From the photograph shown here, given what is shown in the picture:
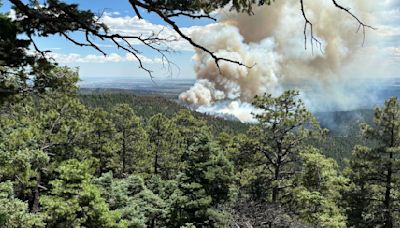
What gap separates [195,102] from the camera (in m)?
75.8

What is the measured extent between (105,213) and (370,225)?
11.8 m

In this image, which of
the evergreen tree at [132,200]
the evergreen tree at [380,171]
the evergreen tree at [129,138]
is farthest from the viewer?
the evergreen tree at [129,138]

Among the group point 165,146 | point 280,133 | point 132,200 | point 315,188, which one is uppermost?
point 280,133

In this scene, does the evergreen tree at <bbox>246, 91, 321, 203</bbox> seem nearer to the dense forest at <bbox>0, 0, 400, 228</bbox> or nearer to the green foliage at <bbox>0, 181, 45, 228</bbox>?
the dense forest at <bbox>0, 0, 400, 228</bbox>

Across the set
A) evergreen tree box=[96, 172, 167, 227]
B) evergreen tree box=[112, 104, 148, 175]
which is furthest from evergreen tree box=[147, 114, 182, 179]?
evergreen tree box=[96, 172, 167, 227]

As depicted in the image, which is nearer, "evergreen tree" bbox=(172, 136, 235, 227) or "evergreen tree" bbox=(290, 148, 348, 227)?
"evergreen tree" bbox=(290, 148, 348, 227)

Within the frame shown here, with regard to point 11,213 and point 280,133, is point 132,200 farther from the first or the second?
point 11,213

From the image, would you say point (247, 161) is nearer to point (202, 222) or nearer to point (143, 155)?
point (202, 222)

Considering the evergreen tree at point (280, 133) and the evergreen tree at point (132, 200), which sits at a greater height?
the evergreen tree at point (280, 133)

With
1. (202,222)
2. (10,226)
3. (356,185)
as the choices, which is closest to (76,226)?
(10,226)

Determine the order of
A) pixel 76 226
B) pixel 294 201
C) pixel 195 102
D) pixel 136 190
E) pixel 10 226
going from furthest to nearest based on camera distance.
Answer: pixel 195 102 → pixel 136 190 → pixel 294 201 → pixel 76 226 → pixel 10 226

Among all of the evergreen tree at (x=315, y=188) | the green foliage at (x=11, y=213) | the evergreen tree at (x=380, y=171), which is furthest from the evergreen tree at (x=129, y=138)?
the green foliage at (x=11, y=213)

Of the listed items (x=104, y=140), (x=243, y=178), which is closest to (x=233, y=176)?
(x=243, y=178)

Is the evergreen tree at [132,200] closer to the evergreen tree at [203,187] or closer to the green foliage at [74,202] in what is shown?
the evergreen tree at [203,187]
